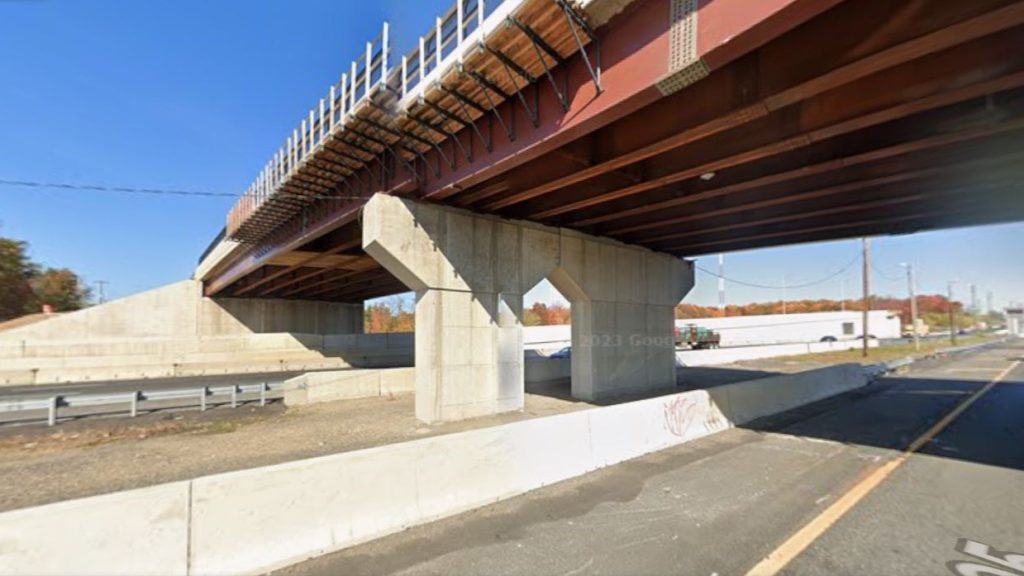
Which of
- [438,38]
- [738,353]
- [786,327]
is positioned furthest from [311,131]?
[786,327]

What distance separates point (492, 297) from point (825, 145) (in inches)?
348

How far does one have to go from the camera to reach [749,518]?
5.45 metres

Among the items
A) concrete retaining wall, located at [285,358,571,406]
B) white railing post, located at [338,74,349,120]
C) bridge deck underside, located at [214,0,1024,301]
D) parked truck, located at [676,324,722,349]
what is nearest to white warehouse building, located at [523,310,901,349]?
parked truck, located at [676,324,722,349]

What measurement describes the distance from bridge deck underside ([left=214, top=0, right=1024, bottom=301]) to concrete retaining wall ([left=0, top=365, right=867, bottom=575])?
5.40 m

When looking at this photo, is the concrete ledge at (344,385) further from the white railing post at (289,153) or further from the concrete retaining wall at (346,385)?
the white railing post at (289,153)

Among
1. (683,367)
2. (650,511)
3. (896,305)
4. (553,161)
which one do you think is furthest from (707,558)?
(896,305)

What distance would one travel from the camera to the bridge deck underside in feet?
18.4

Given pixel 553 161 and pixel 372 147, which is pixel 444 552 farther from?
pixel 372 147

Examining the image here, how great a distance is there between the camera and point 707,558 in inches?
176

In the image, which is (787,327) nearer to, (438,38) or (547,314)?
(547,314)

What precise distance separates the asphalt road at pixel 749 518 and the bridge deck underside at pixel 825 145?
5365mm

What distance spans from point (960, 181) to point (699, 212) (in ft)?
18.6

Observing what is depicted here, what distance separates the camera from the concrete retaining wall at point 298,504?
11.5 feet

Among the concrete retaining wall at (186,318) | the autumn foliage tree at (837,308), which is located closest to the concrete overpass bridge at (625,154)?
the concrete retaining wall at (186,318)
